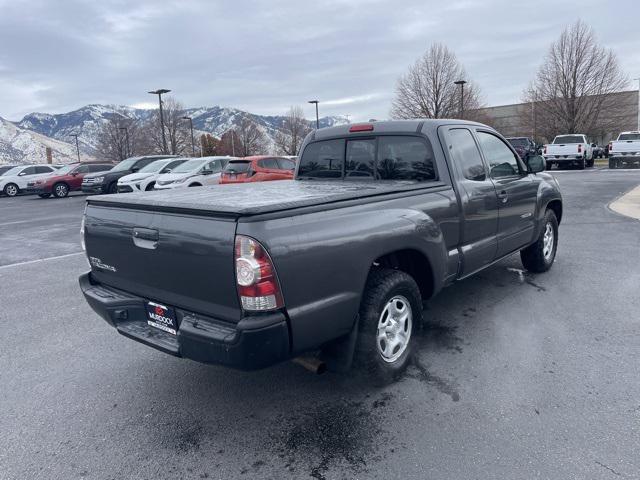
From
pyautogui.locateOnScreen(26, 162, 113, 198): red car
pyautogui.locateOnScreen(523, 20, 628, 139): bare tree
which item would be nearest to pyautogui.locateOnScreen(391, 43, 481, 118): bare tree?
pyautogui.locateOnScreen(523, 20, 628, 139): bare tree

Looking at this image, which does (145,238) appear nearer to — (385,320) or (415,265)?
(385,320)

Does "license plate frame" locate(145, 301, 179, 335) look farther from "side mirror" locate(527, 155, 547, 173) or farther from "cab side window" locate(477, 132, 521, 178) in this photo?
"side mirror" locate(527, 155, 547, 173)

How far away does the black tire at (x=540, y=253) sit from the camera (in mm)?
5818

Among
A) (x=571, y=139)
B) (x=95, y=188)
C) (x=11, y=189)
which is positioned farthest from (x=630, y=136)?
(x=11, y=189)

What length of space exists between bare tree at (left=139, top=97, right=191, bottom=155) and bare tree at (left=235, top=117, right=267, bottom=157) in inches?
346

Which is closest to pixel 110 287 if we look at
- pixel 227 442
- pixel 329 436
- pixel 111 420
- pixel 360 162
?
pixel 111 420

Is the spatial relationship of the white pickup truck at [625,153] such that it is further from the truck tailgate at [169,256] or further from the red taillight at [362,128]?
the truck tailgate at [169,256]

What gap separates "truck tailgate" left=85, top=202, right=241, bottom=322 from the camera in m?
2.52

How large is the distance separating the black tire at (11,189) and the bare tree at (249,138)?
46080 mm

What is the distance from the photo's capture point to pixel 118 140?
6084 centimetres

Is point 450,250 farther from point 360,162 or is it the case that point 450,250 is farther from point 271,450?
point 271,450

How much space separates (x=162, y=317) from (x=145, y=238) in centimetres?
50

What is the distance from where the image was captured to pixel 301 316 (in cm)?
259

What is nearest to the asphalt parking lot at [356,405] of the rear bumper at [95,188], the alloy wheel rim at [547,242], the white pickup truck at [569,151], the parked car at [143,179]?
the alloy wheel rim at [547,242]
